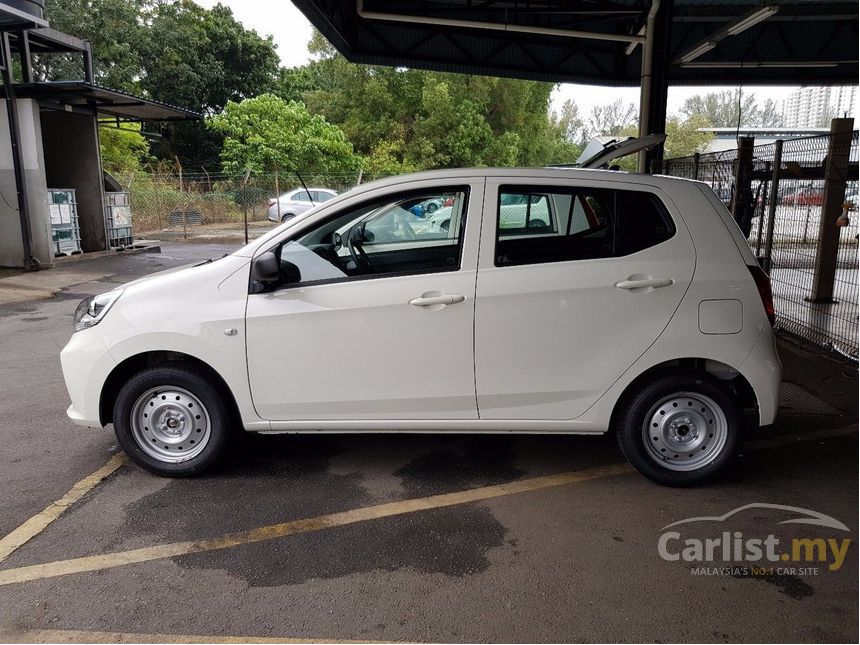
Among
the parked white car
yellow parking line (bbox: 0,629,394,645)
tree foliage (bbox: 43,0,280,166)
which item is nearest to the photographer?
yellow parking line (bbox: 0,629,394,645)

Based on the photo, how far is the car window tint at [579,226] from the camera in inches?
157

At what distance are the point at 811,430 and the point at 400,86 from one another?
124ft

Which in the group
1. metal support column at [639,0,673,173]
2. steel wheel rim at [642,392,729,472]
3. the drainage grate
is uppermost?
metal support column at [639,0,673,173]

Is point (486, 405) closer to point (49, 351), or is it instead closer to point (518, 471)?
point (518, 471)

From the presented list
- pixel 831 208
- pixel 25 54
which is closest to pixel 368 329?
pixel 831 208

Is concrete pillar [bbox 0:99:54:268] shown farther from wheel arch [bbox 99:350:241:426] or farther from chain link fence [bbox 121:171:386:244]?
wheel arch [bbox 99:350:241:426]

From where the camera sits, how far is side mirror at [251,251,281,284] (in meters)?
3.91

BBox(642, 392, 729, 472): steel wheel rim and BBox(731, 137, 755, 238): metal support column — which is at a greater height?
BBox(731, 137, 755, 238): metal support column

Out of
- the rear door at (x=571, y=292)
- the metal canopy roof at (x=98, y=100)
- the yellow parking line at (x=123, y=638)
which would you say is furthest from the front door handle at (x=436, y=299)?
the metal canopy roof at (x=98, y=100)

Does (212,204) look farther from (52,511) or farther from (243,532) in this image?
(243,532)

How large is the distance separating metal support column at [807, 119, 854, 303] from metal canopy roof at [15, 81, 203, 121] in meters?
13.0

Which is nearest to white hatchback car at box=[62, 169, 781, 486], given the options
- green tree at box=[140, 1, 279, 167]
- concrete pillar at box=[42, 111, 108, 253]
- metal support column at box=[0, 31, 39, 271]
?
metal support column at box=[0, 31, 39, 271]

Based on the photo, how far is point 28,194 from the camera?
14.2 meters

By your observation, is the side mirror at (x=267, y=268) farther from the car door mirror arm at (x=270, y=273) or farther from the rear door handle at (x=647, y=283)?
the rear door handle at (x=647, y=283)
